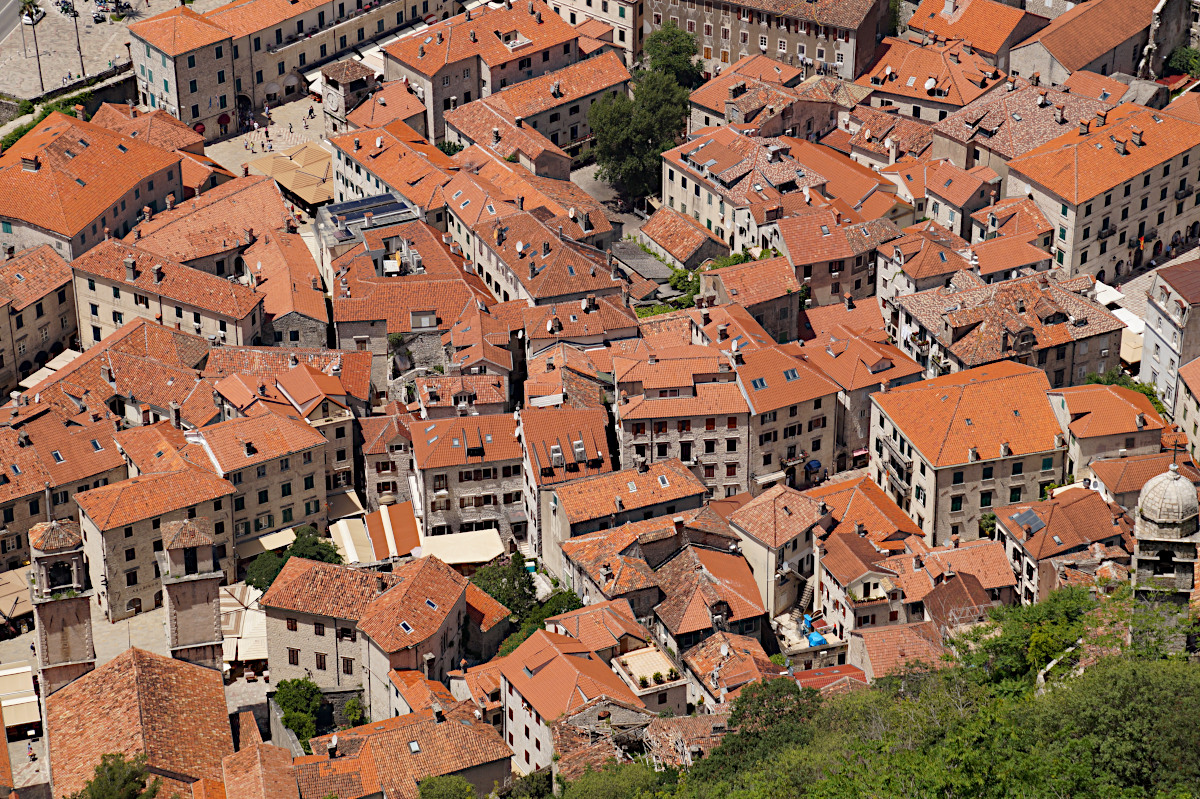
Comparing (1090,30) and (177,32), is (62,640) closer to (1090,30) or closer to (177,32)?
(177,32)

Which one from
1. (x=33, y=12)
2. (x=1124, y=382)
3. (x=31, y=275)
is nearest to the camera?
(x=1124, y=382)

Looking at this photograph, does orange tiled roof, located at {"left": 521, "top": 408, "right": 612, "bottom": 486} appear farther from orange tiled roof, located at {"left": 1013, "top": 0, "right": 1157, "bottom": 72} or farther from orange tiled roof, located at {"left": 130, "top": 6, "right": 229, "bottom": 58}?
orange tiled roof, located at {"left": 1013, "top": 0, "right": 1157, "bottom": 72}

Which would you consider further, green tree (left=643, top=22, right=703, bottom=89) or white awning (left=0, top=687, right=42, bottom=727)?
green tree (left=643, top=22, right=703, bottom=89)

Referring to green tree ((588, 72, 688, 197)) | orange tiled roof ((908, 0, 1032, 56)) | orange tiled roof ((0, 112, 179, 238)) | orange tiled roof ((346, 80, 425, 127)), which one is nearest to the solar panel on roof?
green tree ((588, 72, 688, 197))

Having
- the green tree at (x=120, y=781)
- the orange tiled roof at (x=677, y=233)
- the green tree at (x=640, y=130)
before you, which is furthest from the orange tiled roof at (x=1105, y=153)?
the green tree at (x=120, y=781)

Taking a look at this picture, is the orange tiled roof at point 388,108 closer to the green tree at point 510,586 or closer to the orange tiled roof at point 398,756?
the green tree at point 510,586

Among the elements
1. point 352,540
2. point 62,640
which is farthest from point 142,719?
point 352,540
